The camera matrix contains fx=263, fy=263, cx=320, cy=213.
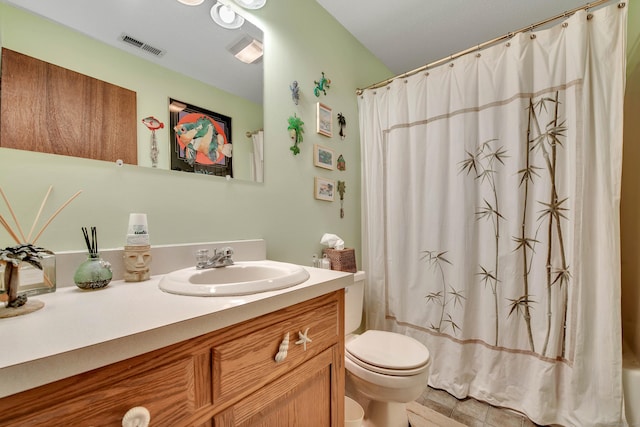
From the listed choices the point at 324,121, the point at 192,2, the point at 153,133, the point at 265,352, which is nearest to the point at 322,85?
the point at 324,121

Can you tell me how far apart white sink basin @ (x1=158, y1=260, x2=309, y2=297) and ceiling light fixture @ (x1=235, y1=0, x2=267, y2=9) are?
1.17 metres

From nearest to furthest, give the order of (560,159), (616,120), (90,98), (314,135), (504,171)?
(90,98), (616,120), (560,159), (504,171), (314,135)

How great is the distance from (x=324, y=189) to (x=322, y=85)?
64cm

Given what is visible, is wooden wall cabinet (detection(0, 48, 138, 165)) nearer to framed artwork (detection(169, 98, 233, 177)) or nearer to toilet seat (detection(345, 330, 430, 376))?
framed artwork (detection(169, 98, 233, 177))

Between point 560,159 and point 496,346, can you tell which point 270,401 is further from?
point 560,159

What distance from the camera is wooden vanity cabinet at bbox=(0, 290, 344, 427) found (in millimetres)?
386

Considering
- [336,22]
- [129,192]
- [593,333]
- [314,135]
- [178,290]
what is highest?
[336,22]

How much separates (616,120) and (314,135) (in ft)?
4.58

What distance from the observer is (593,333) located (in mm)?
1199

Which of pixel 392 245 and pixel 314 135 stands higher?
pixel 314 135

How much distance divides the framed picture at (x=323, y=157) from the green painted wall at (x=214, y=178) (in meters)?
0.04

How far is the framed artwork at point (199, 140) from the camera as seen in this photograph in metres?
0.99

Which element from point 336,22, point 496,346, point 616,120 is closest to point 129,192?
point 336,22

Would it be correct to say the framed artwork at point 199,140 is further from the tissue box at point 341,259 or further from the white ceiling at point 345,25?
the tissue box at point 341,259
